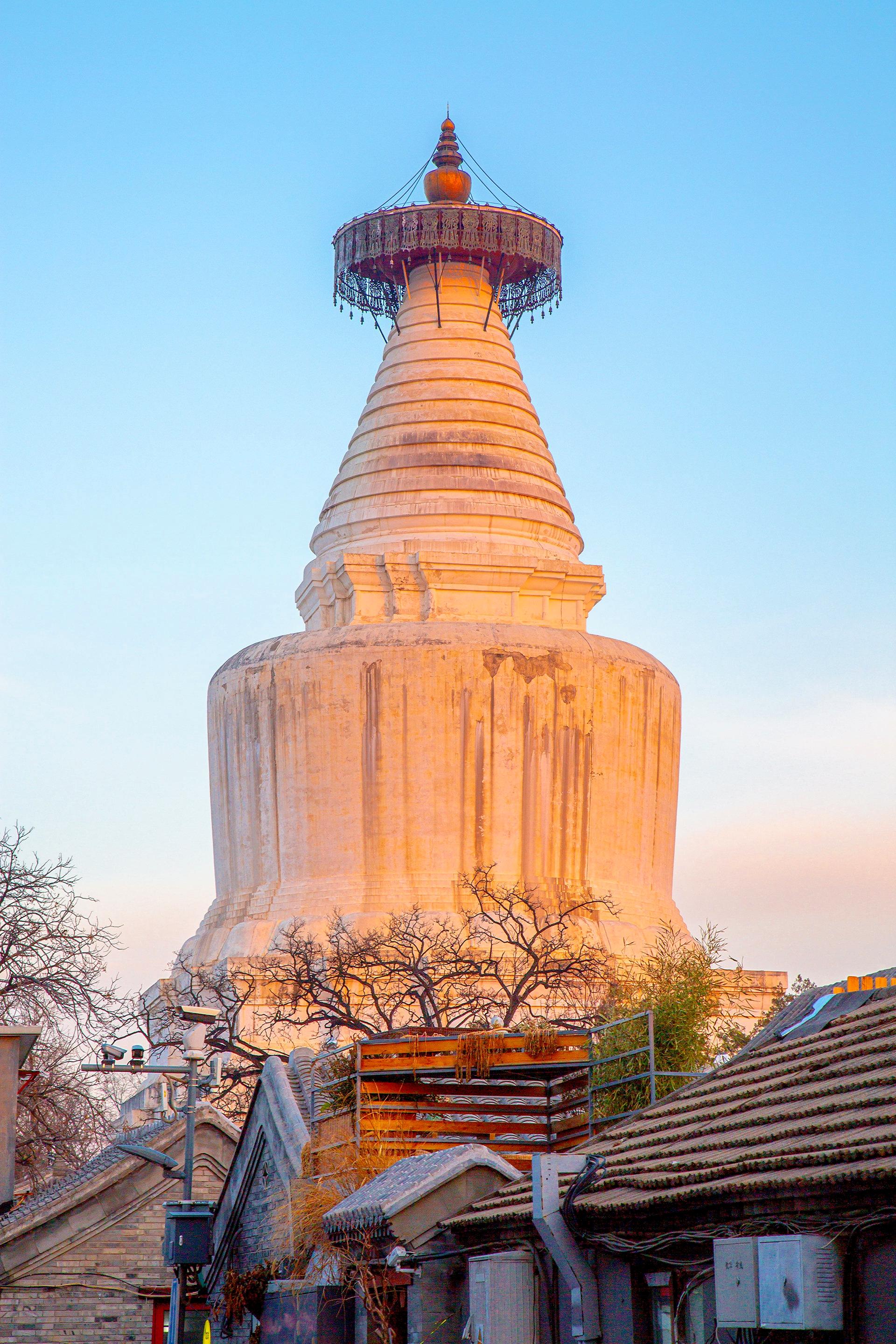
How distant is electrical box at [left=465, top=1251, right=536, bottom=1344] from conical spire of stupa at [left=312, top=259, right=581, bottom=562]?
2664 centimetres

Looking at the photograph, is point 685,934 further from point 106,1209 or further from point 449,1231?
point 449,1231

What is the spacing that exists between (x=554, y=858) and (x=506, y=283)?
46.2 ft

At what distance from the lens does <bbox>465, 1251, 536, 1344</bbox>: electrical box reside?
1151 cm

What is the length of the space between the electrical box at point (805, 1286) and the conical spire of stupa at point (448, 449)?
A: 29318mm

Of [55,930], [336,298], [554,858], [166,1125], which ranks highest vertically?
[336,298]

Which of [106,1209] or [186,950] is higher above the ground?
[186,950]

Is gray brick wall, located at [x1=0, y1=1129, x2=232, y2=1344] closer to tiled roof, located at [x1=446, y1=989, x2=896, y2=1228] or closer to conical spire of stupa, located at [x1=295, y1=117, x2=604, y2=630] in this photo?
tiled roof, located at [x1=446, y1=989, x2=896, y2=1228]

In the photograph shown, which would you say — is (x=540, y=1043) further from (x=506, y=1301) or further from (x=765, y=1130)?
(x=765, y=1130)

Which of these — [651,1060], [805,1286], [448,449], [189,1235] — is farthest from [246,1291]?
[448,449]

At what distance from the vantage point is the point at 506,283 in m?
43.0

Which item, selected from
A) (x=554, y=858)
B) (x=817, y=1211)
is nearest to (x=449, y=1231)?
(x=817, y=1211)

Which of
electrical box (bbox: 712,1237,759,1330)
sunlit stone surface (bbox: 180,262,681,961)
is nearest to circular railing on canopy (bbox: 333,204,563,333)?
sunlit stone surface (bbox: 180,262,681,961)

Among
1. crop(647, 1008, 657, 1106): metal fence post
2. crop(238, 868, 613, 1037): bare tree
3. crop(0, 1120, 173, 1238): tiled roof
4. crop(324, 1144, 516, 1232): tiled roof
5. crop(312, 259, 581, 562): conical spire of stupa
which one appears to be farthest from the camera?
crop(312, 259, 581, 562): conical spire of stupa

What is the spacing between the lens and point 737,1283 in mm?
9172
